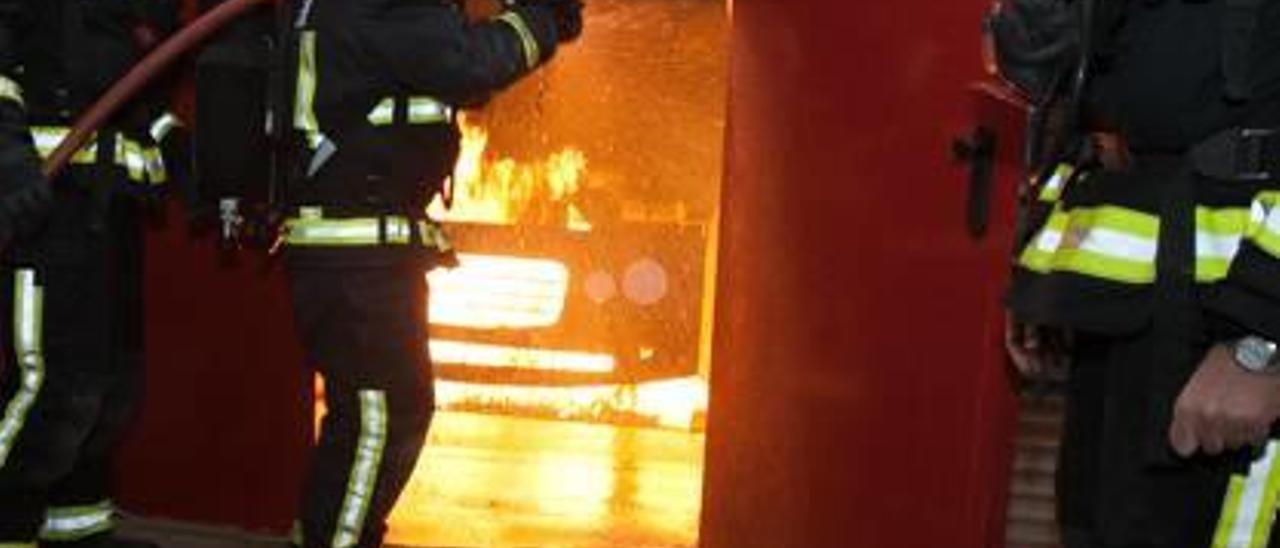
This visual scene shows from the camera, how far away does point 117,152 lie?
3.79 metres

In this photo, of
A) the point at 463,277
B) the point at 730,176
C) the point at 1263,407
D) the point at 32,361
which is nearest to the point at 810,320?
the point at 730,176

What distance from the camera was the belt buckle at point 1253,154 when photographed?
1979mm

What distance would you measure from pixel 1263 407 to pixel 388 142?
6.99 ft

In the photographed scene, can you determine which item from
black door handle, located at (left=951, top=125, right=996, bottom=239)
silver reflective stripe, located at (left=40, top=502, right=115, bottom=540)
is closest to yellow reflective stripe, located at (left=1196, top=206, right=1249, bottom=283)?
black door handle, located at (left=951, top=125, right=996, bottom=239)

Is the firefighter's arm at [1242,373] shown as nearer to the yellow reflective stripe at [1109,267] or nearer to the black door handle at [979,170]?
the yellow reflective stripe at [1109,267]

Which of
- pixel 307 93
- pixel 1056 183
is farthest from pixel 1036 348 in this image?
pixel 307 93

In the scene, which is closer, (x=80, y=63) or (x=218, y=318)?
(x=80, y=63)

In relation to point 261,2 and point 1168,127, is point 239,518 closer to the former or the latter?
point 261,2

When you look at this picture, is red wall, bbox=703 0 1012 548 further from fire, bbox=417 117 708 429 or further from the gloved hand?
fire, bbox=417 117 708 429

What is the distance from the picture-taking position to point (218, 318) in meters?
4.32

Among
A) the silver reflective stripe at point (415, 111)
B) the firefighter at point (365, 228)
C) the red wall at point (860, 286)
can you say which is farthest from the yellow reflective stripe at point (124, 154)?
the red wall at point (860, 286)

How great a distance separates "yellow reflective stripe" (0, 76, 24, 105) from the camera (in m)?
3.43

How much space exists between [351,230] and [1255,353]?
6.99 ft

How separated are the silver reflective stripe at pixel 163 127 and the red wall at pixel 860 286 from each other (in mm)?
1566
